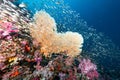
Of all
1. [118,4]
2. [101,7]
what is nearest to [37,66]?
[118,4]

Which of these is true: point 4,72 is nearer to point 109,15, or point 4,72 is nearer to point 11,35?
point 11,35

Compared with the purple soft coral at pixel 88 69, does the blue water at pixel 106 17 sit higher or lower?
higher

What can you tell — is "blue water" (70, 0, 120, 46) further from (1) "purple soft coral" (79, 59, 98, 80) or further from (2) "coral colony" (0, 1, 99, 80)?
(2) "coral colony" (0, 1, 99, 80)

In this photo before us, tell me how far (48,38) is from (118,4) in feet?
113

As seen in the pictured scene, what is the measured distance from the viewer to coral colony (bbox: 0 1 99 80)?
4.29 meters

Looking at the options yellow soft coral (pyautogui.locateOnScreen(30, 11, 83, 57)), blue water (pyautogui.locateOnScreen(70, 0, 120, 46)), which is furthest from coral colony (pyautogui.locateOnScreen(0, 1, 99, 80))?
blue water (pyautogui.locateOnScreen(70, 0, 120, 46))

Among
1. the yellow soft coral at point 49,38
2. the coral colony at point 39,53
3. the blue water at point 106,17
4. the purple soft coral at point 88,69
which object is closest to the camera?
the coral colony at point 39,53

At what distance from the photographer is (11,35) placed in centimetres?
499

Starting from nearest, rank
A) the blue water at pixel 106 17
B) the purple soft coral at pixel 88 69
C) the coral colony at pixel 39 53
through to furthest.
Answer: the coral colony at pixel 39 53, the purple soft coral at pixel 88 69, the blue water at pixel 106 17

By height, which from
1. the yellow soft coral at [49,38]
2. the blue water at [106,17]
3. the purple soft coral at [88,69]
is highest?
the blue water at [106,17]

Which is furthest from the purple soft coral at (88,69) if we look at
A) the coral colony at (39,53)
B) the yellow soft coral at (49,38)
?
the yellow soft coral at (49,38)

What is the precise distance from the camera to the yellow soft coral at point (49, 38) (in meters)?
5.34

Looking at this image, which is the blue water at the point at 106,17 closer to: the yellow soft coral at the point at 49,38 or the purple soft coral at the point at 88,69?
the purple soft coral at the point at 88,69

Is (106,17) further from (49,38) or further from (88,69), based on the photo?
(49,38)
